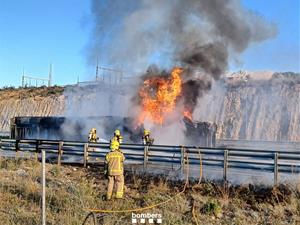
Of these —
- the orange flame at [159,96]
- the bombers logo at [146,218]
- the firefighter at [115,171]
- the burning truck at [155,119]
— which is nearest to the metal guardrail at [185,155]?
the firefighter at [115,171]

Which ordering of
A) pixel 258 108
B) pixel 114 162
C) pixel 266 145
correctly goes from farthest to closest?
1. pixel 258 108
2. pixel 266 145
3. pixel 114 162

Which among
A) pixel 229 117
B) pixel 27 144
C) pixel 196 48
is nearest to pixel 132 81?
pixel 196 48

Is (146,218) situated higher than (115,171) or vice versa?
(115,171)

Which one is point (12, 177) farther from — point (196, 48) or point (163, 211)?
point (196, 48)

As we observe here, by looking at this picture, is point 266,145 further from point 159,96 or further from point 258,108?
point 258,108

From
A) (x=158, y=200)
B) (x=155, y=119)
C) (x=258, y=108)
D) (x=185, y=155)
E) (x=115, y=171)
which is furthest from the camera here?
(x=258, y=108)

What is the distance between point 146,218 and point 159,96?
729 inches

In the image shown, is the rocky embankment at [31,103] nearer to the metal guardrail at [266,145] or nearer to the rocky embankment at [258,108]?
the rocky embankment at [258,108]

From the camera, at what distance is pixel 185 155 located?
596 inches

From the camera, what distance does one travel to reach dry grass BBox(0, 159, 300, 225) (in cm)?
929

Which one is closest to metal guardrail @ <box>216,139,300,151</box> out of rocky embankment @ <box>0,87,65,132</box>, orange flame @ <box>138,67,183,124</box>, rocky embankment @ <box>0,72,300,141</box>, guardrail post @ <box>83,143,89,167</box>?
orange flame @ <box>138,67,183,124</box>

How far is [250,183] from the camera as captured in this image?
13164 millimetres

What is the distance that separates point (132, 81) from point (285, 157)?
1886 centimetres

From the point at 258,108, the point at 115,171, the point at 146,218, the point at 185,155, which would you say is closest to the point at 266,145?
the point at 185,155
